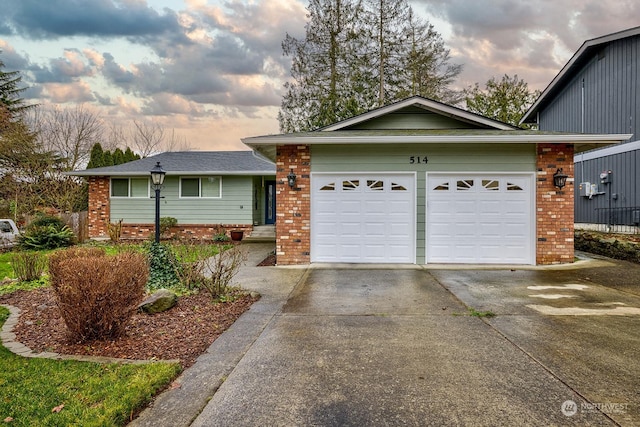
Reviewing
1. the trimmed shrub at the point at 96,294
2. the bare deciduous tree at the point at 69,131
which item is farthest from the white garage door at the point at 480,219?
the bare deciduous tree at the point at 69,131

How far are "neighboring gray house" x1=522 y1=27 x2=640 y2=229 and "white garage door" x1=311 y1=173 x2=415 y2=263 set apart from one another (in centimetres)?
690

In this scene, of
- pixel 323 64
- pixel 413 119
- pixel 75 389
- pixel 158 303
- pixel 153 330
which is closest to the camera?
pixel 75 389

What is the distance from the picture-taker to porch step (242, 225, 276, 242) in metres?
15.0

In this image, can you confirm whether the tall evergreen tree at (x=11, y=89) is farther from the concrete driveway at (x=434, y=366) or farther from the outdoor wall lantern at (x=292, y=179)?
the concrete driveway at (x=434, y=366)

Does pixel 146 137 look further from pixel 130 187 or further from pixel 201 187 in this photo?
pixel 201 187

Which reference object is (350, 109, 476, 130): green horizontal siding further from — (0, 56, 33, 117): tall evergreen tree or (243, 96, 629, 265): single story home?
(0, 56, 33, 117): tall evergreen tree

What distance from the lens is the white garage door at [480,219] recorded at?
338 inches

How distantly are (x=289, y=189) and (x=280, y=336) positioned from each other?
5.09 m

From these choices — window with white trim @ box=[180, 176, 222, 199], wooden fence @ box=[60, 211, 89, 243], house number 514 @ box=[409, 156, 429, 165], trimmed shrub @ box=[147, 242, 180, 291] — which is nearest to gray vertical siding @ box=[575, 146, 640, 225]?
house number 514 @ box=[409, 156, 429, 165]

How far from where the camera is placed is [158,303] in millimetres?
4918

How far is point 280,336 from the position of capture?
13.3 feet

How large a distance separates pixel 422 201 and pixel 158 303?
20.3 feet

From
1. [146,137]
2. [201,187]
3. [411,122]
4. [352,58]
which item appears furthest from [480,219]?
[146,137]

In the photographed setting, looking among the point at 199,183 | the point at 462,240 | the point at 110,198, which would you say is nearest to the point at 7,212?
the point at 110,198
